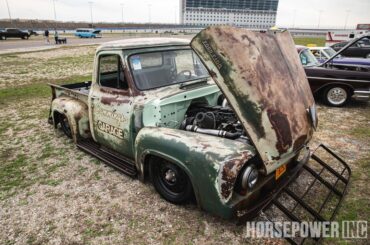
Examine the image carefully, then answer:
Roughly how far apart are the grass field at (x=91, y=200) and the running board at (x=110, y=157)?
193 mm

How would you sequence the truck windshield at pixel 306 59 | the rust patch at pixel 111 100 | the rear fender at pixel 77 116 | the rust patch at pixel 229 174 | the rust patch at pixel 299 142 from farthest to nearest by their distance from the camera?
the truck windshield at pixel 306 59 → the rear fender at pixel 77 116 → the rust patch at pixel 111 100 → the rust patch at pixel 299 142 → the rust patch at pixel 229 174

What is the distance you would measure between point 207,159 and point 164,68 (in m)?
1.90

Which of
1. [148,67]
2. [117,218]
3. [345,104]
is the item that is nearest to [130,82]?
[148,67]

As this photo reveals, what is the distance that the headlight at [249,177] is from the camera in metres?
2.80

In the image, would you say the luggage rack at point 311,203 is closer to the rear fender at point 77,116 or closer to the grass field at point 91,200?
the grass field at point 91,200

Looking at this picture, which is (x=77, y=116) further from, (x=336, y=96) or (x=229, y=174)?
(x=336, y=96)

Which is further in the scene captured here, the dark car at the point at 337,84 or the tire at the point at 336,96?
the tire at the point at 336,96

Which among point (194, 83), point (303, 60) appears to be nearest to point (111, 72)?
point (194, 83)

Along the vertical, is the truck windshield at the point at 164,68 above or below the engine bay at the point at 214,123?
above

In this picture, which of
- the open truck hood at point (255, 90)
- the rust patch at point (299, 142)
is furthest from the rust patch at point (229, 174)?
the rust patch at point (299, 142)

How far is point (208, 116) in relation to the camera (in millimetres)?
3707

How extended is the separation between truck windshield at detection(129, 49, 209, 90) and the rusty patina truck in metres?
0.02

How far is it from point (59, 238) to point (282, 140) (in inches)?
111

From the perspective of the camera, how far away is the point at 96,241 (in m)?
3.05
